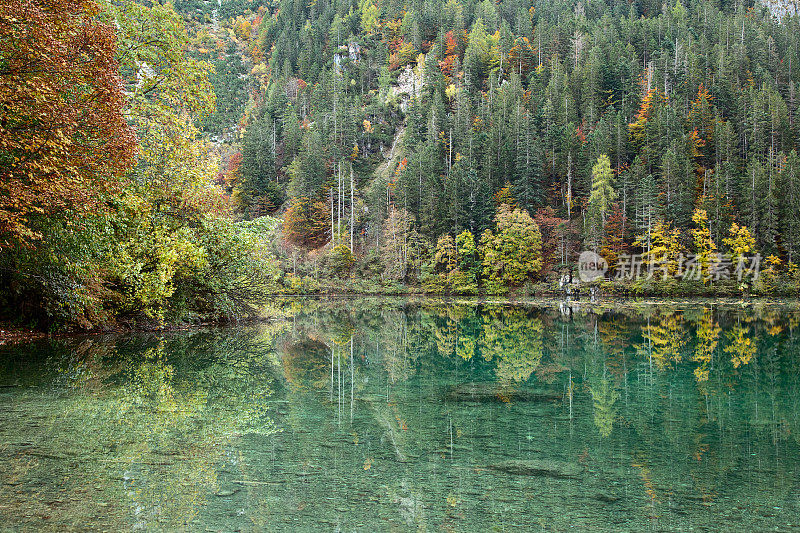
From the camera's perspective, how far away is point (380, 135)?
305 ft

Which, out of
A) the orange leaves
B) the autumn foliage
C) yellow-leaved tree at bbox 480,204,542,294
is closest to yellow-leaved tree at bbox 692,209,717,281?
yellow-leaved tree at bbox 480,204,542,294

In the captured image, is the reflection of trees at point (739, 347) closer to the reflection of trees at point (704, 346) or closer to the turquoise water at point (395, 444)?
the reflection of trees at point (704, 346)

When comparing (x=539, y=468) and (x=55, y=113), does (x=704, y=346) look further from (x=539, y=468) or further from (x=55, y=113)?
(x=55, y=113)

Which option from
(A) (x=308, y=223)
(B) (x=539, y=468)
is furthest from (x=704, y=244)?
(B) (x=539, y=468)

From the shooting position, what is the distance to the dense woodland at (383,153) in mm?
11477

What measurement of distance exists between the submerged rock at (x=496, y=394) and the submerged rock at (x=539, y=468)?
9.52 feet

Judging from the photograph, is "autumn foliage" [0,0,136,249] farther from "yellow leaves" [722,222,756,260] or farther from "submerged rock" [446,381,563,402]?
"yellow leaves" [722,222,756,260]

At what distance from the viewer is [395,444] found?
220 inches

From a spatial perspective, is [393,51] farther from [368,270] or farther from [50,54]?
[50,54]

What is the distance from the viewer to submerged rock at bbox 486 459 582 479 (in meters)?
4.70

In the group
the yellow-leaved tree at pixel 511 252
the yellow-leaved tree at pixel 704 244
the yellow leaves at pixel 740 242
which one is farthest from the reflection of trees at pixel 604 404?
the yellow leaves at pixel 740 242

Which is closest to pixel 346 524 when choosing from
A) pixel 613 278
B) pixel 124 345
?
pixel 124 345

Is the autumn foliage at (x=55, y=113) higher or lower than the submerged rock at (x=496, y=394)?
higher

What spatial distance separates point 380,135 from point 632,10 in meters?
56.2
